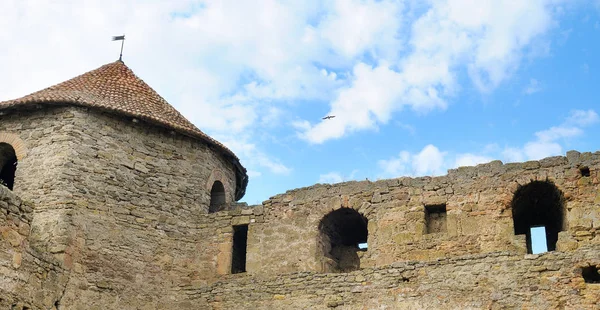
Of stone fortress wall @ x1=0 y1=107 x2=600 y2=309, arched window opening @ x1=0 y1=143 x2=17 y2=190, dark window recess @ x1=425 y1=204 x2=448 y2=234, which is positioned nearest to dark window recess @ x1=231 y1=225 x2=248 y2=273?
stone fortress wall @ x1=0 y1=107 x2=600 y2=309

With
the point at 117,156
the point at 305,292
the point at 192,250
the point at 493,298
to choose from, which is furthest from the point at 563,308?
the point at 117,156

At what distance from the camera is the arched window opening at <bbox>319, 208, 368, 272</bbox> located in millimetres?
17312

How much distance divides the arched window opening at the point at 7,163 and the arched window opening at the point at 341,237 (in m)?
6.67

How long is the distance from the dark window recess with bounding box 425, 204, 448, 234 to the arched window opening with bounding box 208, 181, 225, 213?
501 centimetres

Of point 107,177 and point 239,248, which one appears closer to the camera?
point 107,177

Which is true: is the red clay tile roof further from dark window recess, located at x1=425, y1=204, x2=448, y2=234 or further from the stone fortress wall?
dark window recess, located at x1=425, y1=204, x2=448, y2=234

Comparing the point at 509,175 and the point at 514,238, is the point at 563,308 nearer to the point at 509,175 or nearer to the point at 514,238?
the point at 514,238

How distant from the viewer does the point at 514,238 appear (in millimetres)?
15281

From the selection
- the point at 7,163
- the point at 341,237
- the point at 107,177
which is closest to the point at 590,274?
the point at 341,237

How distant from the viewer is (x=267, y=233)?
17.7 metres

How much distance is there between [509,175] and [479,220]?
3.38 feet

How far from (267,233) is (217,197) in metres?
2.09

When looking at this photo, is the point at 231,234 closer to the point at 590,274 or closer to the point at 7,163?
the point at 7,163

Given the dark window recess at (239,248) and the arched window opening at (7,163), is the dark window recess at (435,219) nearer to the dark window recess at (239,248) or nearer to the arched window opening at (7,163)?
the dark window recess at (239,248)
